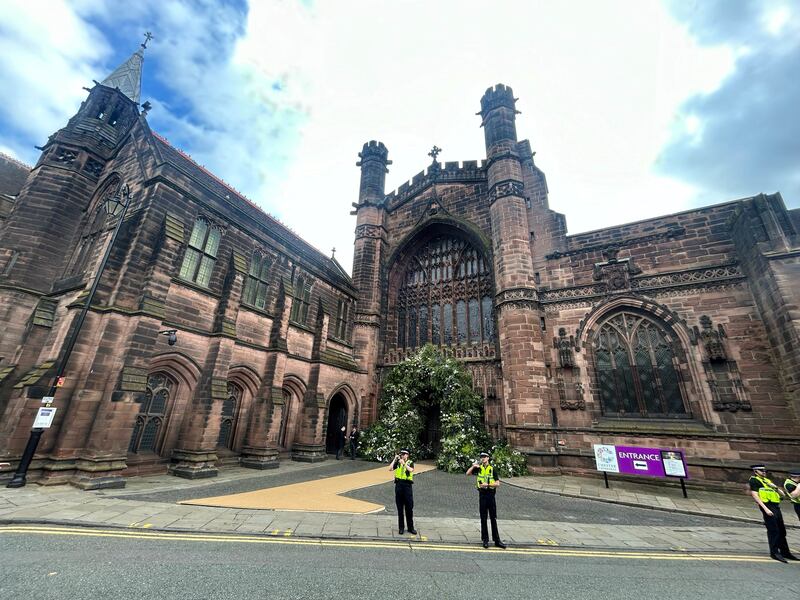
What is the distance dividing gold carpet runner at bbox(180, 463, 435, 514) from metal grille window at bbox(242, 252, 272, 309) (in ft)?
25.1

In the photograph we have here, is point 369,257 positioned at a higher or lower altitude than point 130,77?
lower

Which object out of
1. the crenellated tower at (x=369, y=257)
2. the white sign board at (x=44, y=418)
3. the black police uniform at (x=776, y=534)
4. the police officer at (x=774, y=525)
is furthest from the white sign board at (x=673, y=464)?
the white sign board at (x=44, y=418)

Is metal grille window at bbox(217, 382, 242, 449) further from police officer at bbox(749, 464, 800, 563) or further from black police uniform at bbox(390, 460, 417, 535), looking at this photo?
police officer at bbox(749, 464, 800, 563)

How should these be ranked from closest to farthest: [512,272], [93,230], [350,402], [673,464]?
[673,464], [93,230], [512,272], [350,402]

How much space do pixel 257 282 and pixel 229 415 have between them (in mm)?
5572

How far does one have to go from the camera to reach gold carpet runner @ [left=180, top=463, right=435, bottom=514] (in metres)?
7.20

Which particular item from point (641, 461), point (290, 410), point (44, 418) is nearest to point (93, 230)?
point (44, 418)

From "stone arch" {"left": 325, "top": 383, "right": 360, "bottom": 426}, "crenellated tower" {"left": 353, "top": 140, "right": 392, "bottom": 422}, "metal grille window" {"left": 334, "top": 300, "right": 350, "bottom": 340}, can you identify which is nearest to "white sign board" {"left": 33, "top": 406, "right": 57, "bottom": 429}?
"stone arch" {"left": 325, "top": 383, "right": 360, "bottom": 426}

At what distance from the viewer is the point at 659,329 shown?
1355 cm

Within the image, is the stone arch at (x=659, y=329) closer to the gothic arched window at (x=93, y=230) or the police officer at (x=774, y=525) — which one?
the police officer at (x=774, y=525)

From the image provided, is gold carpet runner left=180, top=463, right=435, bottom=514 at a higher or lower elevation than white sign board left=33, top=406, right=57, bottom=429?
lower

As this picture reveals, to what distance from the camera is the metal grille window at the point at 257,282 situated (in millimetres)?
14086

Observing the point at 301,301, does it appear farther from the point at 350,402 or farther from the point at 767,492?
the point at 767,492

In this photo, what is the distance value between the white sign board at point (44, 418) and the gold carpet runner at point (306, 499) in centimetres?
410
